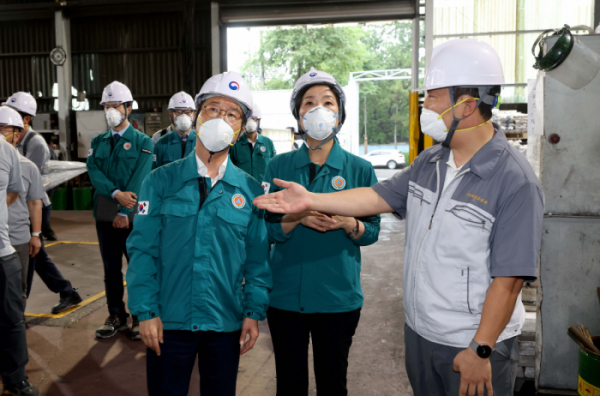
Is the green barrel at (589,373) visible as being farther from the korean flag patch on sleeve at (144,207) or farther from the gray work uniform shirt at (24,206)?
the gray work uniform shirt at (24,206)

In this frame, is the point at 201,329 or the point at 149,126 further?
the point at 149,126

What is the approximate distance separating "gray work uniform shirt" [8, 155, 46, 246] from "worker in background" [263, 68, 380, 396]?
7.18 ft

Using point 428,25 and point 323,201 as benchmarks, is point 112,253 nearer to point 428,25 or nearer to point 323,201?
point 323,201

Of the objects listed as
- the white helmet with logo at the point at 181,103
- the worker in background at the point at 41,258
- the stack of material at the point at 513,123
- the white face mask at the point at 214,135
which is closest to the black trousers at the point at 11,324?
the worker in background at the point at 41,258

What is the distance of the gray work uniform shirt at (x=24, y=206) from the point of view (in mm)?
3346

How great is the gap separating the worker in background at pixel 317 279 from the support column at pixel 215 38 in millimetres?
10307

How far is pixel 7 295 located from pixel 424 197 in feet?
8.36

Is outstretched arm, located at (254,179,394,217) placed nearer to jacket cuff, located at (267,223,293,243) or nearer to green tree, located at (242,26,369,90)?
jacket cuff, located at (267,223,293,243)

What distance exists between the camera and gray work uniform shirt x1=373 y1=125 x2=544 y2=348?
1.47m

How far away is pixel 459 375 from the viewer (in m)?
1.61

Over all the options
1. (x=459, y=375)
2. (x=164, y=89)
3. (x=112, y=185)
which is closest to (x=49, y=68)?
(x=164, y=89)

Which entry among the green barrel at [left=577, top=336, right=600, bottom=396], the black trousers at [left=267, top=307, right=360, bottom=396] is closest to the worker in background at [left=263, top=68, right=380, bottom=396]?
the black trousers at [left=267, top=307, right=360, bottom=396]

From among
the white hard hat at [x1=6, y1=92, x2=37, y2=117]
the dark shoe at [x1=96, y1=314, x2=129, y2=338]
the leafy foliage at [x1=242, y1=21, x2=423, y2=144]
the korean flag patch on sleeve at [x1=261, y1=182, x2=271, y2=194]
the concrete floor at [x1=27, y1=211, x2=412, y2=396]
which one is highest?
the leafy foliage at [x1=242, y1=21, x2=423, y2=144]

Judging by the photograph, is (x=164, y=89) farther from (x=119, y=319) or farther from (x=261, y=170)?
(x=119, y=319)
